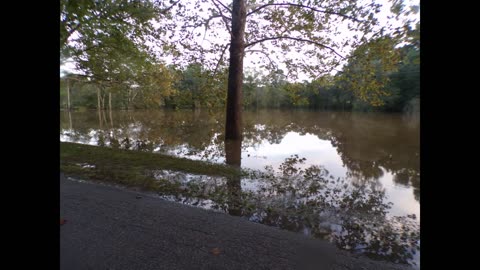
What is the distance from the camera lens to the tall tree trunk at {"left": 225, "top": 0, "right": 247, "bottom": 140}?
936 cm

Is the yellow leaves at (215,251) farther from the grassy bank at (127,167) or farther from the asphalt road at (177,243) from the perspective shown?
the grassy bank at (127,167)

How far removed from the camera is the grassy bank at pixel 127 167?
513 cm

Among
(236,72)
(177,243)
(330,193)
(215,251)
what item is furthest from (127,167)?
(236,72)

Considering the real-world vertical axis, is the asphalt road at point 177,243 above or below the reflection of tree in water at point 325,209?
above

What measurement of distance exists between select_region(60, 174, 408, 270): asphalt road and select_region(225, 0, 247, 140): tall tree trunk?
666cm

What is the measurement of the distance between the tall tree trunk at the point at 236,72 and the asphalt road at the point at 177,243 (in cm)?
666

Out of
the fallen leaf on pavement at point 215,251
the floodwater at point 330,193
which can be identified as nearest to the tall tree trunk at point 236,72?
the floodwater at point 330,193

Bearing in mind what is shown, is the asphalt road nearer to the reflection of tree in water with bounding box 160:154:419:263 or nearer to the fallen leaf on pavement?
the fallen leaf on pavement

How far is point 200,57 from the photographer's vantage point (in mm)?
10359

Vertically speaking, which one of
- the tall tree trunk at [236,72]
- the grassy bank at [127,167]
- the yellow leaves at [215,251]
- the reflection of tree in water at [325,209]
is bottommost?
the reflection of tree in water at [325,209]

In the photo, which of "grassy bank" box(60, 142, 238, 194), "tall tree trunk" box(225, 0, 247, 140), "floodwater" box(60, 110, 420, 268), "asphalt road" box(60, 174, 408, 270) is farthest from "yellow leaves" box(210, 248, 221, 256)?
"tall tree trunk" box(225, 0, 247, 140)
